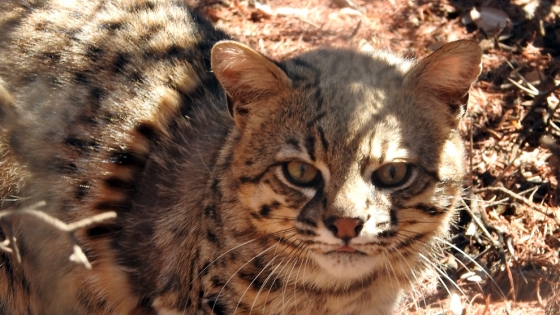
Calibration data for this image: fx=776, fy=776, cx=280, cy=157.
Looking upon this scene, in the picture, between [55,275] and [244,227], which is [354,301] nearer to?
[244,227]

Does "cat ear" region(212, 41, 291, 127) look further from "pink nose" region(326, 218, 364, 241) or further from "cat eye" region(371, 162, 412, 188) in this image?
"pink nose" region(326, 218, 364, 241)

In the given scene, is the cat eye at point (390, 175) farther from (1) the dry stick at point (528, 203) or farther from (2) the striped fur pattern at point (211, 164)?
(1) the dry stick at point (528, 203)

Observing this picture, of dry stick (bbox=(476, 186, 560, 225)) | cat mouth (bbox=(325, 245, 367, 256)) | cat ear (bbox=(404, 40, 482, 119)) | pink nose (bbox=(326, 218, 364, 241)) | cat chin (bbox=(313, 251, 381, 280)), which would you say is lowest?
dry stick (bbox=(476, 186, 560, 225))

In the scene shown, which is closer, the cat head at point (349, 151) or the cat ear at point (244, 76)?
the cat head at point (349, 151)

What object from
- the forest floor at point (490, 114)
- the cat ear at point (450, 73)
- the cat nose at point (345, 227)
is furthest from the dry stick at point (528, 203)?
the cat nose at point (345, 227)

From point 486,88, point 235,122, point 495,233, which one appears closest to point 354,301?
point 235,122

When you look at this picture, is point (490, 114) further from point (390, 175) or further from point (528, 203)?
point (390, 175)

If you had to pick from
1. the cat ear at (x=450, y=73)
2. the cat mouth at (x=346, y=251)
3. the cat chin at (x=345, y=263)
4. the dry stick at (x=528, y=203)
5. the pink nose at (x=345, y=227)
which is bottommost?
the dry stick at (x=528, y=203)

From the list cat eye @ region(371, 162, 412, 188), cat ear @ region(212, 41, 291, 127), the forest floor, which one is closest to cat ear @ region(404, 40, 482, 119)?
cat eye @ region(371, 162, 412, 188)
